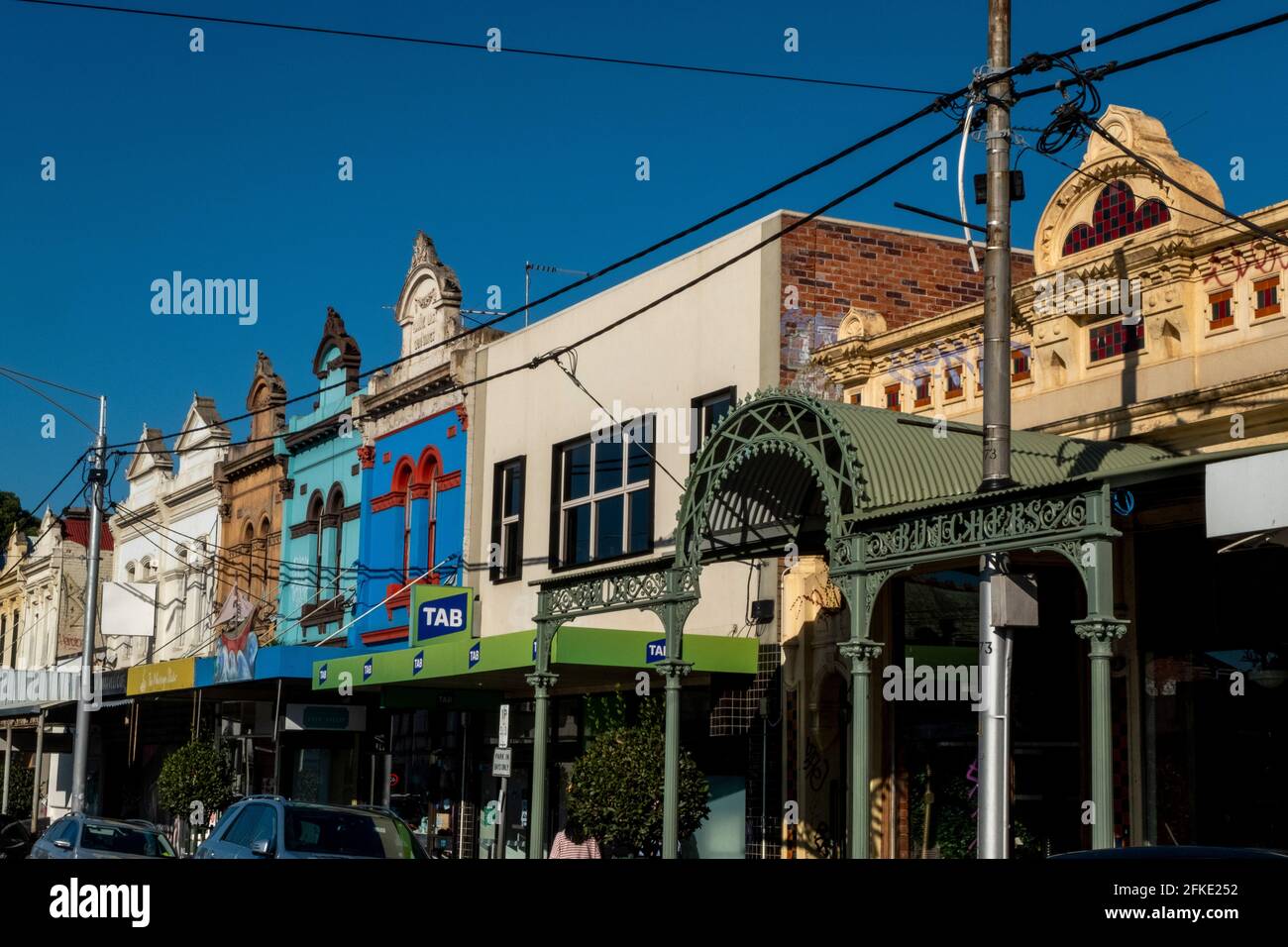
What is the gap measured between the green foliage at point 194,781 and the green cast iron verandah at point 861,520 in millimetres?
14846

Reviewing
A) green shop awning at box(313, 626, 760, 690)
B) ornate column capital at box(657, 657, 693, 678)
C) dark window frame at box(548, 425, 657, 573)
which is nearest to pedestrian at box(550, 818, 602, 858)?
green shop awning at box(313, 626, 760, 690)

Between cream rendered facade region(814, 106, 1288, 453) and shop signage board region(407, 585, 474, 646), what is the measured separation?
35.7 feet

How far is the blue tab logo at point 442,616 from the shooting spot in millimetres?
27188

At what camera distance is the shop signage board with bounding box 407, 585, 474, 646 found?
27.1 meters

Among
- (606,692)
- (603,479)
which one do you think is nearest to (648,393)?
(603,479)

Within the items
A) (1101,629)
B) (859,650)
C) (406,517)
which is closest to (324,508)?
(406,517)

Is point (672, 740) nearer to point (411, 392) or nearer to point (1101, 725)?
point (1101, 725)

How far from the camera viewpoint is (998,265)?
1320 centimetres

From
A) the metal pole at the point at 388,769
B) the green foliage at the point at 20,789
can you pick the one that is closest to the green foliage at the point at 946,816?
the metal pole at the point at 388,769

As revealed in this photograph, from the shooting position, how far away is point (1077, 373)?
16750 mm

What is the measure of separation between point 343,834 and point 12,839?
7177 millimetres

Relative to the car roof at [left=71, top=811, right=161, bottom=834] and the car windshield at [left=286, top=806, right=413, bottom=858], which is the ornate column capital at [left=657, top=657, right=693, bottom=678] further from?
the car roof at [left=71, top=811, right=161, bottom=834]
